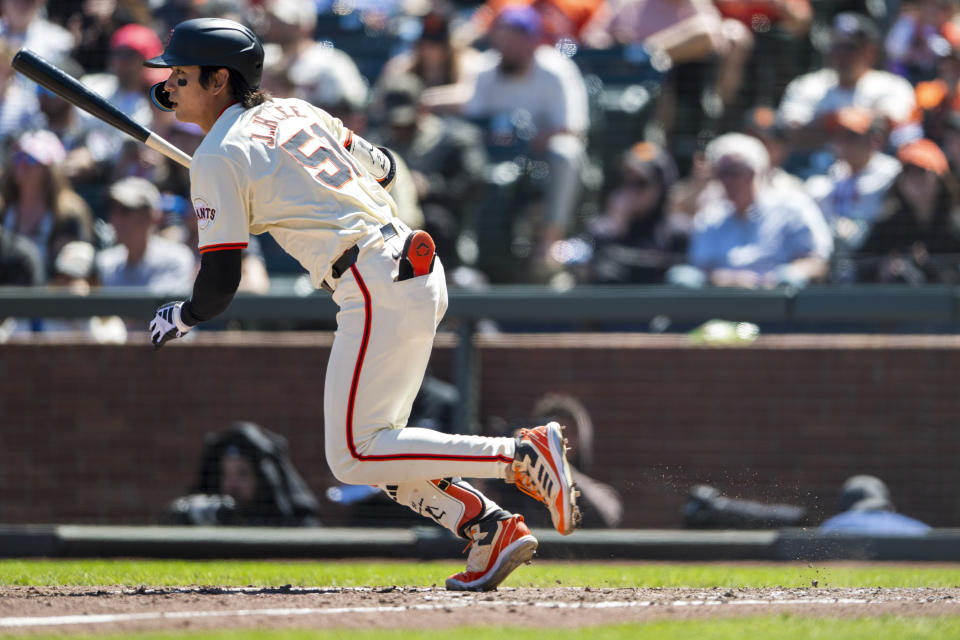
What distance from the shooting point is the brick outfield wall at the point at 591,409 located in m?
7.30

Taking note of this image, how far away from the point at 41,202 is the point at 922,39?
20.9ft

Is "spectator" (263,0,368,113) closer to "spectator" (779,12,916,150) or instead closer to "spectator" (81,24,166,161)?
"spectator" (81,24,166,161)

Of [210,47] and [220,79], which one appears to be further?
[220,79]

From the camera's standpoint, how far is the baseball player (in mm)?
4305

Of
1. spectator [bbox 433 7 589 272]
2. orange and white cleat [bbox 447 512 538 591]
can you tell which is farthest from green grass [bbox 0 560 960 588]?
spectator [bbox 433 7 589 272]

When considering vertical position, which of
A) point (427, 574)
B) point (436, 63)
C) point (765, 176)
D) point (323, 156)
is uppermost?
point (436, 63)

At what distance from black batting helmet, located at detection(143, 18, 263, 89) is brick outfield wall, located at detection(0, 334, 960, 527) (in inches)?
130

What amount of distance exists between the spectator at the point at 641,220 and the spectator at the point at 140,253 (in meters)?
2.51

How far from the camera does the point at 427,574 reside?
5.73m

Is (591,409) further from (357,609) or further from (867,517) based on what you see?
(357,609)

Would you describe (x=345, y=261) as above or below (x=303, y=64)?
below

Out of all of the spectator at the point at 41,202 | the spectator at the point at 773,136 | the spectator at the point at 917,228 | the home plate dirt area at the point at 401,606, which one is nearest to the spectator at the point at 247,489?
the spectator at the point at 41,202

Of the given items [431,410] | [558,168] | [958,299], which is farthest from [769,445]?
[558,168]

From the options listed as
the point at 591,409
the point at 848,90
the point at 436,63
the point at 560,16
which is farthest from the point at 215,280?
the point at 560,16
